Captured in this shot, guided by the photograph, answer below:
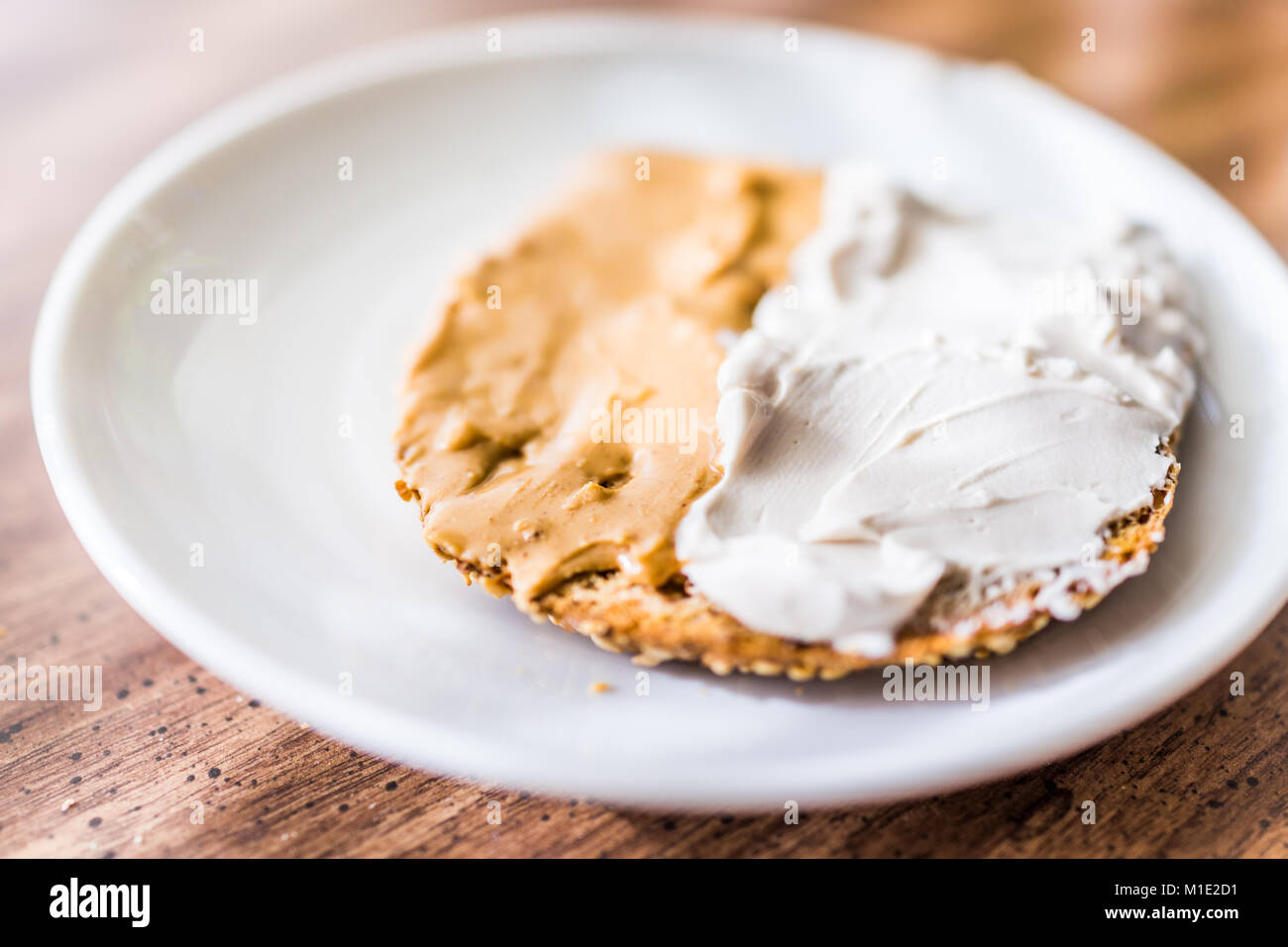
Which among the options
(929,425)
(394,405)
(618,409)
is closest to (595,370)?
(618,409)

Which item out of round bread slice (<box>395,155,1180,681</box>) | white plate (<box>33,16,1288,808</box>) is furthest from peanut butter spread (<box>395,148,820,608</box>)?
white plate (<box>33,16,1288,808</box>)

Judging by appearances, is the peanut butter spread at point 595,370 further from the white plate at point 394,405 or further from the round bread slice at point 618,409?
the white plate at point 394,405

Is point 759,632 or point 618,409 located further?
point 618,409

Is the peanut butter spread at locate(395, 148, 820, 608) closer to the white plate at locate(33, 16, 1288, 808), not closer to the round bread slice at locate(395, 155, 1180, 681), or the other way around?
the round bread slice at locate(395, 155, 1180, 681)

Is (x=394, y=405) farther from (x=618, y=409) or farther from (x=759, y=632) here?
(x=759, y=632)

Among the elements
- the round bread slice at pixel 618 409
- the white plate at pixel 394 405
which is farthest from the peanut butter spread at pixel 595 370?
the white plate at pixel 394 405
